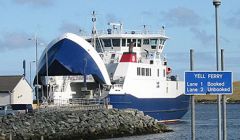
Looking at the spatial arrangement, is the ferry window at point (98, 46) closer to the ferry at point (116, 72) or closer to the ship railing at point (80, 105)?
the ferry at point (116, 72)

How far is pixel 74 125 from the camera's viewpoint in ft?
134

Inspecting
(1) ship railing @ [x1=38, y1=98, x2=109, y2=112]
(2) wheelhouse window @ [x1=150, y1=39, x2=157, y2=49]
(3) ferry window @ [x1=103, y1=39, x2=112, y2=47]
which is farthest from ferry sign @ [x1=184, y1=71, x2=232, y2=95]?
(2) wheelhouse window @ [x1=150, y1=39, x2=157, y2=49]

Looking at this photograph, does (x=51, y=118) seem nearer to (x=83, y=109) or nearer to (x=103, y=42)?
(x=83, y=109)

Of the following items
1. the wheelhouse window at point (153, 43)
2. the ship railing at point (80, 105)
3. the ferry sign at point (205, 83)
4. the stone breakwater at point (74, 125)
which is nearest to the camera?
the ferry sign at point (205, 83)

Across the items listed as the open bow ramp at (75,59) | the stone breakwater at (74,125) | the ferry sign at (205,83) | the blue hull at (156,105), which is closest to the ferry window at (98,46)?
the open bow ramp at (75,59)

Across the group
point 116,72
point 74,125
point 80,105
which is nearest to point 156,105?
point 116,72

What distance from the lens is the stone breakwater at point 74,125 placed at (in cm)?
3884

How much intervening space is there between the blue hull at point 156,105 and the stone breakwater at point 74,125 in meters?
4.47

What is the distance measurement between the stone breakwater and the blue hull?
14.7ft

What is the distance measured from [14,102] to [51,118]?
707 inches

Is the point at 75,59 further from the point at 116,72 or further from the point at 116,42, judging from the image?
the point at 116,42

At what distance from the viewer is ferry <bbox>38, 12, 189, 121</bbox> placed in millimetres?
51219

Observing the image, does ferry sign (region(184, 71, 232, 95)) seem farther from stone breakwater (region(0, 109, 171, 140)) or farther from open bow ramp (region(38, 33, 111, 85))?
open bow ramp (region(38, 33, 111, 85))

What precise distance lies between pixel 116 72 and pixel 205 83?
122 ft
